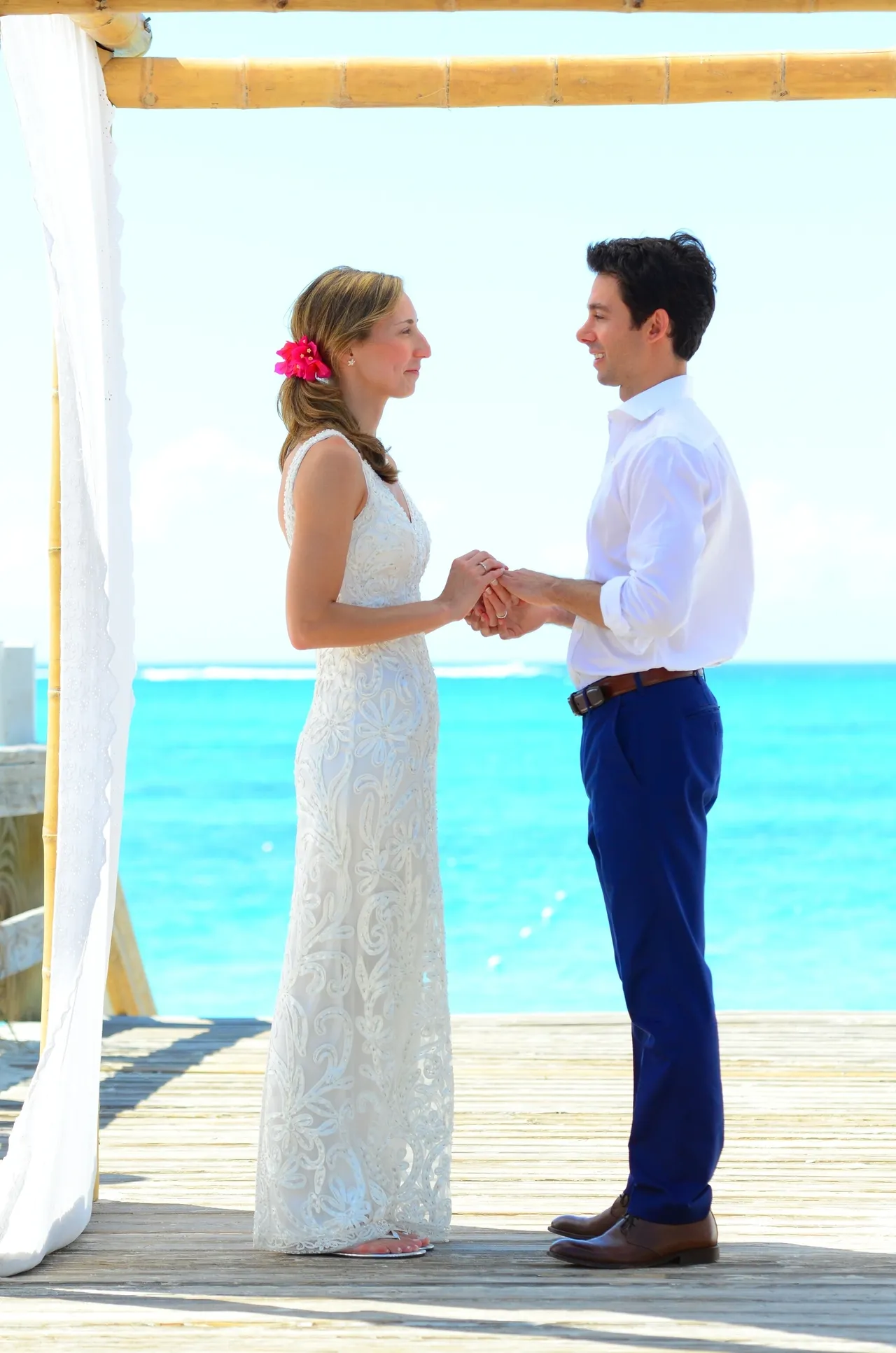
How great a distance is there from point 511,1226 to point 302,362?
A: 1715 millimetres

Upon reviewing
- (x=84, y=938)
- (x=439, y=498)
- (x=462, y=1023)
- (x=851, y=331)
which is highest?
(x=851, y=331)

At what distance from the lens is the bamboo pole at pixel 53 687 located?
2.93 metres

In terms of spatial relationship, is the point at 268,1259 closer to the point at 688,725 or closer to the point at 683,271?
the point at 688,725

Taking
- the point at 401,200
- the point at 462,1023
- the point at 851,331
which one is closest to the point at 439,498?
the point at 401,200

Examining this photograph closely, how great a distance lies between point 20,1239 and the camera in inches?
108

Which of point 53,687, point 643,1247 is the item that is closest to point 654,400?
point 53,687

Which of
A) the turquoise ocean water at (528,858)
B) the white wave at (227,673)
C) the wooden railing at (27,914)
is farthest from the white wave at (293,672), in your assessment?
the wooden railing at (27,914)

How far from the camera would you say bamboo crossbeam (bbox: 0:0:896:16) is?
2725 mm

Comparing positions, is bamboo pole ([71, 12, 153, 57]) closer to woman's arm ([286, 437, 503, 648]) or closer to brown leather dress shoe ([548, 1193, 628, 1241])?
woman's arm ([286, 437, 503, 648])

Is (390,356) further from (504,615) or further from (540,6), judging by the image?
(540,6)

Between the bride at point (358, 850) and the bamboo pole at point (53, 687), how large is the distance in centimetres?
46

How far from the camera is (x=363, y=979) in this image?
281 cm

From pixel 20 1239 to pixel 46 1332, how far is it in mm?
348

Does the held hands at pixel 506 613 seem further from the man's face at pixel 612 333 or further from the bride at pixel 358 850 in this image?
the man's face at pixel 612 333
